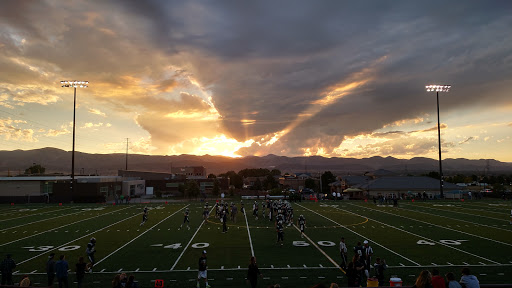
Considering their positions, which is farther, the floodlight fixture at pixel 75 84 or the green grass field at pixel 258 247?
the floodlight fixture at pixel 75 84

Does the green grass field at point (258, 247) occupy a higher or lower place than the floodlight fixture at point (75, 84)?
lower

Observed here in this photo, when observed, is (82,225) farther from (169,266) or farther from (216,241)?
(169,266)

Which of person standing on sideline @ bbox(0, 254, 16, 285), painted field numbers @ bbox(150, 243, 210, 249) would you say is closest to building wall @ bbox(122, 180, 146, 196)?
painted field numbers @ bbox(150, 243, 210, 249)

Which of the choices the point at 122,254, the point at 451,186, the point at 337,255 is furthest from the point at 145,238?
the point at 451,186

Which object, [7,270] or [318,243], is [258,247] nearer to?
[318,243]

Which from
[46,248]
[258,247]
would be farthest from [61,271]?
[258,247]

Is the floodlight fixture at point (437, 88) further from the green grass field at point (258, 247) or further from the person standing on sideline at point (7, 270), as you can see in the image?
the person standing on sideline at point (7, 270)

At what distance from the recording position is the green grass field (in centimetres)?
1482

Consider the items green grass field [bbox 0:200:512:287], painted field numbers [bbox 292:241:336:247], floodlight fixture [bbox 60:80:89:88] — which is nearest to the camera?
green grass field [bbox 0:200:512:287]

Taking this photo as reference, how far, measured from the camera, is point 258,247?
20.2m

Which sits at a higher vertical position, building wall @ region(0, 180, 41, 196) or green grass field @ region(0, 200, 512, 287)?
building wall @ region(0, 180, 41, 196)

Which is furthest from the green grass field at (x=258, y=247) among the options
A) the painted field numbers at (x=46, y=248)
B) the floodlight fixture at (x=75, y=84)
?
the floodlight fixture at (x=75, y=84)

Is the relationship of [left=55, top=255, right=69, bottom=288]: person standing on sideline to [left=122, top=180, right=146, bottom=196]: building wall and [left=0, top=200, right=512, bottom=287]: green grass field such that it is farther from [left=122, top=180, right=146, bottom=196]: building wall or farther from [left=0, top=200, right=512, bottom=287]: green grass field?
[left=122, top=180, right=146, bottom=196]: building wall

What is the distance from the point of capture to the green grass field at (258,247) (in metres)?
14.8
